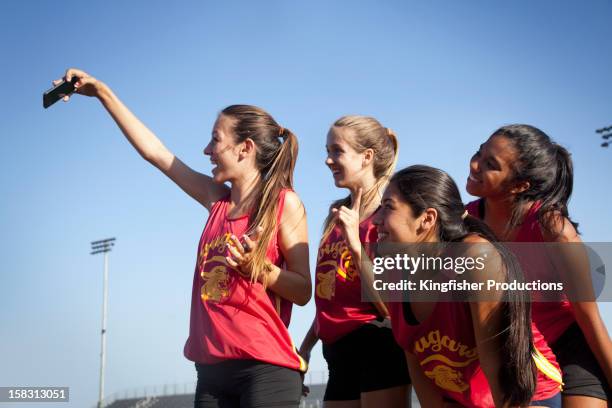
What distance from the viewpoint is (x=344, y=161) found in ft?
17.8

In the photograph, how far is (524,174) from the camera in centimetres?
477

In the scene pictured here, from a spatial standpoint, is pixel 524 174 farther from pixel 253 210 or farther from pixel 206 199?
pixel 206 199

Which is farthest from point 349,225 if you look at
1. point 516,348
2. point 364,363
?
point 516,348

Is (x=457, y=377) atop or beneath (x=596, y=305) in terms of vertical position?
beneath

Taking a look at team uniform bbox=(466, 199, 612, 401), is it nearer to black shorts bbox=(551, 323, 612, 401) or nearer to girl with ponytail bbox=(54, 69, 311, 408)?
black shorts bbox=(551, 323, 612, 401)

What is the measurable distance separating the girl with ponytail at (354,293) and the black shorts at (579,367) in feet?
3.30

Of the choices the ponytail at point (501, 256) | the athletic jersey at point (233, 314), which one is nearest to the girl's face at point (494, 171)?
the ponytail at point (501, 256)

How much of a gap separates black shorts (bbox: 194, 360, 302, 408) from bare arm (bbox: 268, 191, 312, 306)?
45cm


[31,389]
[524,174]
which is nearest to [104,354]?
[31,389]

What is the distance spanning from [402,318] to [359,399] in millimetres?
1285

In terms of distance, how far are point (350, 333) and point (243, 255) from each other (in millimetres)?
1180

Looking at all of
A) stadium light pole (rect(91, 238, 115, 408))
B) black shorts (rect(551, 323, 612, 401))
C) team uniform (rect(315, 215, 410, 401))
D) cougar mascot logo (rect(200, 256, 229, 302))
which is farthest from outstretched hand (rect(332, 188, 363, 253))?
stadium light pole (rect(91, 238, 115, 408))

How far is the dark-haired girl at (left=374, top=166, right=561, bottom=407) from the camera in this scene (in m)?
3.72

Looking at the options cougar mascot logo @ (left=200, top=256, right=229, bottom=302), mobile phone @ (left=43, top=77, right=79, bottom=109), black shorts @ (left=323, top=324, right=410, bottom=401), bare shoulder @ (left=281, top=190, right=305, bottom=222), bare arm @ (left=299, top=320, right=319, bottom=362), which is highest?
mobile phone @ (left=43, top=77, right=79, bottom=109)
